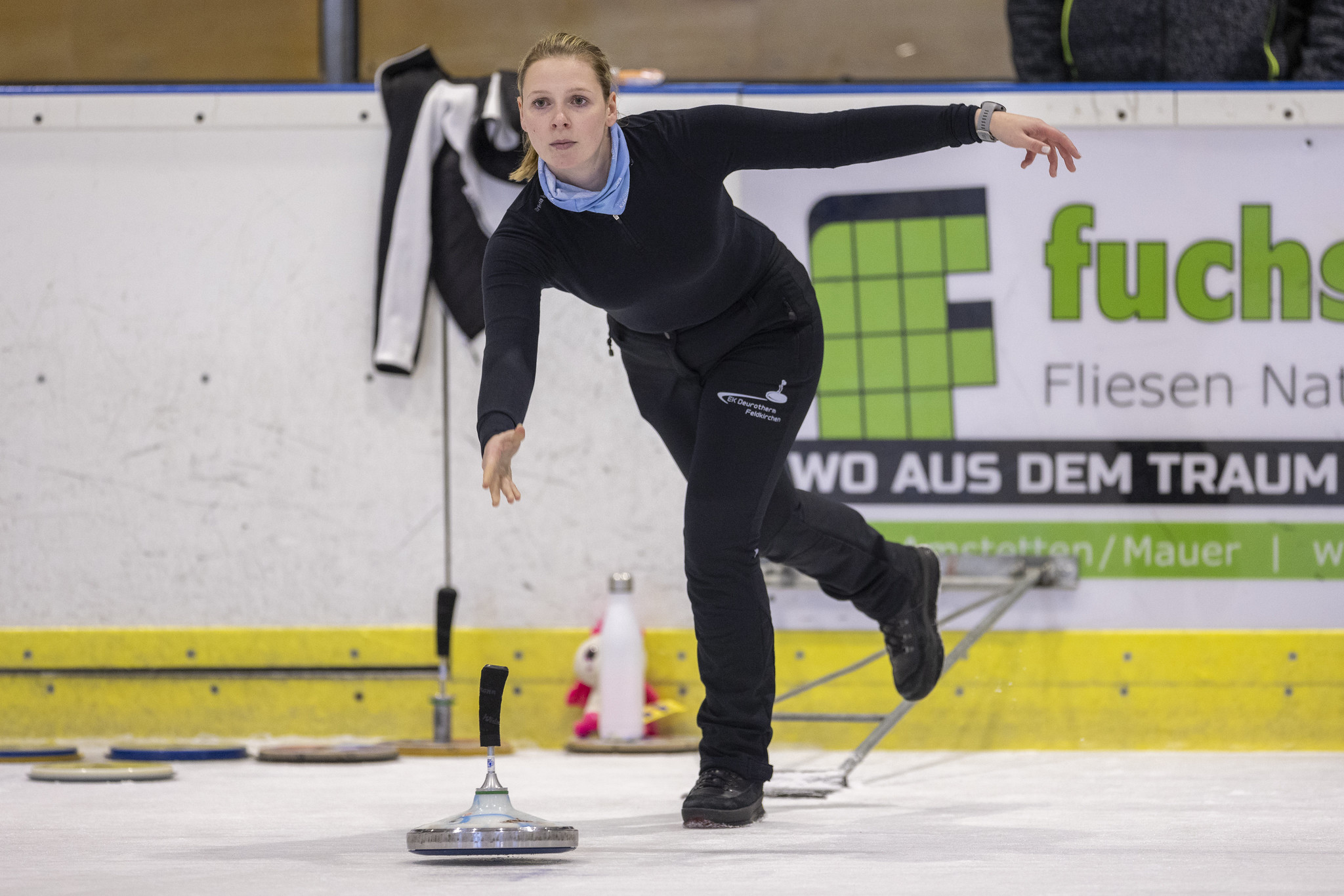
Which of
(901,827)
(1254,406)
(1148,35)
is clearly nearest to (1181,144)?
(1148,35)

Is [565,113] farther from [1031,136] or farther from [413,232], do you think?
[413,232]

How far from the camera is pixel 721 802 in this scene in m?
2.55

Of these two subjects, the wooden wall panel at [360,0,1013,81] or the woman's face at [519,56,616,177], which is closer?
the woman's face at [519,56,616,177]

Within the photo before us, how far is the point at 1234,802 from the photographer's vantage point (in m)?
2.85

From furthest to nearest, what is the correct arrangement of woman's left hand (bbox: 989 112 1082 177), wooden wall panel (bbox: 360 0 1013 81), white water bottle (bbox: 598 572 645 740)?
wooden wall panel (bbox: 360 0 1013 81) → white water bottle (bbox: 598 572 645 740) → woman's left hand (bbox: 989 112 1082 177)

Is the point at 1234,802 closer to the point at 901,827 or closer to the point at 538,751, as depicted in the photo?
the point at 901,827

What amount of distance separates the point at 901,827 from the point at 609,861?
0.62 m

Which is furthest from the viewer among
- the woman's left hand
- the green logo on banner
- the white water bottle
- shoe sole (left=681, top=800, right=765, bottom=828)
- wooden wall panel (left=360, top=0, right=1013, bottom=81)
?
wooden wall panel (left=360, top=0, right=1013, bottom=81)

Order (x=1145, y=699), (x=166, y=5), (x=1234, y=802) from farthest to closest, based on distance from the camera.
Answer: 1. (x=166, y=5)
2. (x=1145, y=699)
3. (x=1234, y=802)

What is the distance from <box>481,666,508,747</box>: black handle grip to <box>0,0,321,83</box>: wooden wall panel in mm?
4170

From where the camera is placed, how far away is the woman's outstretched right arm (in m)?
2.01

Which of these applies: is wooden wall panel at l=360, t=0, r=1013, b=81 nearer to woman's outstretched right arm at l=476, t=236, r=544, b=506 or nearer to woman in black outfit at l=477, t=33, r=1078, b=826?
woman in black outfit at l=477, t=33, r=1078, b=826

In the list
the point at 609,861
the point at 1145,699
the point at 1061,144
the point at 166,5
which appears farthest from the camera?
the point at 166,5

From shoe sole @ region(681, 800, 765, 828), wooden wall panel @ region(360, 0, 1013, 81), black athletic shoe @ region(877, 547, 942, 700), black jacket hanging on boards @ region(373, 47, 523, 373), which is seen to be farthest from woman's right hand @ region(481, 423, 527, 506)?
wooden wall panel @ region(360, 0, 1013, 81)
